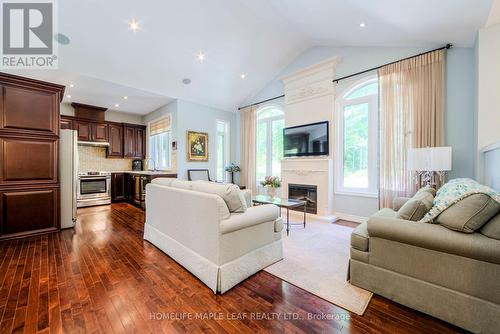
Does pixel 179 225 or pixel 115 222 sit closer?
pixel 179 225

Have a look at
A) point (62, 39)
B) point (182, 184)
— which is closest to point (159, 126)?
point (62, 39)

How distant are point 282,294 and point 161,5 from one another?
4.50m

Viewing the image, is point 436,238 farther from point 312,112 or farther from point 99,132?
point 99,132

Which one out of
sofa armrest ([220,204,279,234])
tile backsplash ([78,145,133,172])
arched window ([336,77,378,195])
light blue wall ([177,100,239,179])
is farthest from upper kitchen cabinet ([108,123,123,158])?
arched window ([336,77,378,195])

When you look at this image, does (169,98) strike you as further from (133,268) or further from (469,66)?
(469,66)

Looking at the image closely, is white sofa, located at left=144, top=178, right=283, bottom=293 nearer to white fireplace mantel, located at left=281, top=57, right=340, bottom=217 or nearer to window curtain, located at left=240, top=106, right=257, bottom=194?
white fireplace mantel, located at left=281, top=57, right=340, bottom=217

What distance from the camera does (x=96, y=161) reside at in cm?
650

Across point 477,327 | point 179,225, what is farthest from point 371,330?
point 179,225

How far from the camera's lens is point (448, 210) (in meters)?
1.64

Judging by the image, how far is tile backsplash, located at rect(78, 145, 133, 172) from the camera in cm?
627

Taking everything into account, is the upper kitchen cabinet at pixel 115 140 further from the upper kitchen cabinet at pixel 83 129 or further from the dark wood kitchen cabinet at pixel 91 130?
the upper kitchen cabinet at pixel 83 129

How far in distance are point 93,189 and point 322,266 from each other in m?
6.13

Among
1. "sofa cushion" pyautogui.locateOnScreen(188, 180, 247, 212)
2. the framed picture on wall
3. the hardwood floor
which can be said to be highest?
the framed picture on wall

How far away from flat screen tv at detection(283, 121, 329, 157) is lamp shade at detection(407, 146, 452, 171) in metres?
1.76
